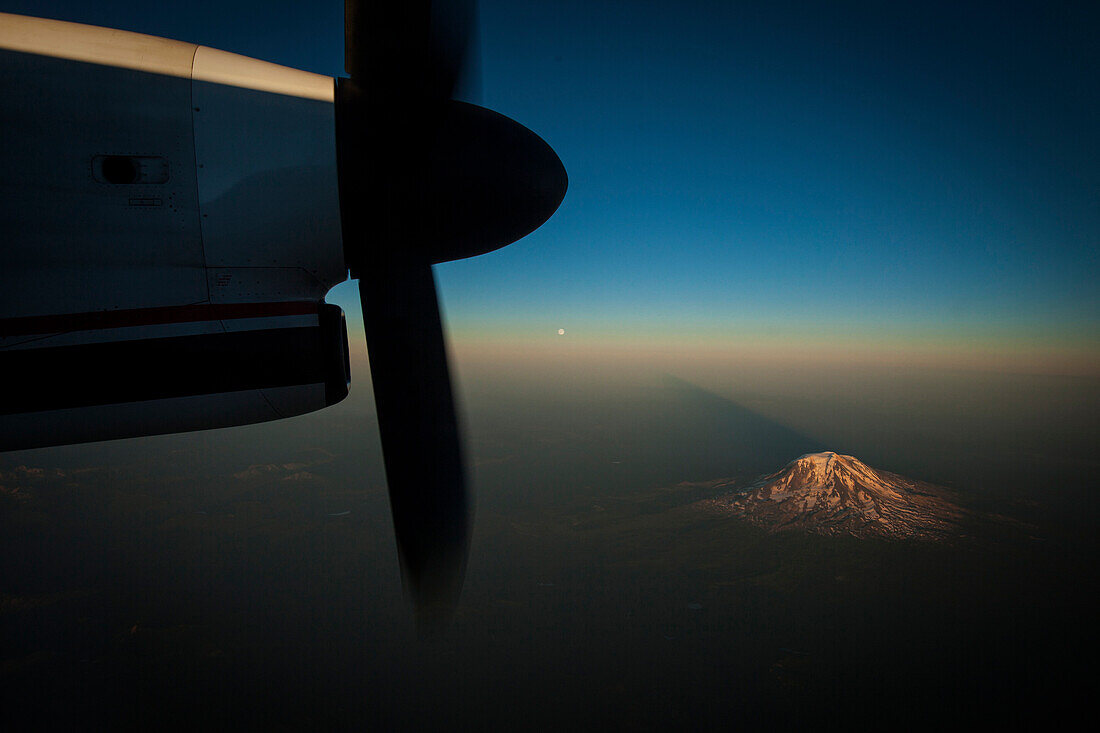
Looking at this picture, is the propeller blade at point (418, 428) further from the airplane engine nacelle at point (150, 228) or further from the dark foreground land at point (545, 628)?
the dark foreground land at point (545, 628)

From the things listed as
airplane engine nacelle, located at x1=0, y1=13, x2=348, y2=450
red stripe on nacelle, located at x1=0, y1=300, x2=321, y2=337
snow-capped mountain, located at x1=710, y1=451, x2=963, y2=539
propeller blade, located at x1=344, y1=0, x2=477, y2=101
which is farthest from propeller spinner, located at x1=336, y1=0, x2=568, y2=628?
snow-capped mountain, located at x1=710, y1=451, x2=963, y2=539

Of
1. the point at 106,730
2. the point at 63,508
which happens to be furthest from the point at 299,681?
the point at 63,508

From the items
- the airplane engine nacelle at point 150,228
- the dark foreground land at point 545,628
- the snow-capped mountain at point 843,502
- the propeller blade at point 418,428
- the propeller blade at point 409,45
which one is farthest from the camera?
the snow-capped mountain at point 843,502

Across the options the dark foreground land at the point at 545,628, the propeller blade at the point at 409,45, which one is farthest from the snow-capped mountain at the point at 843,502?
the propeller blade at the point at 409,45

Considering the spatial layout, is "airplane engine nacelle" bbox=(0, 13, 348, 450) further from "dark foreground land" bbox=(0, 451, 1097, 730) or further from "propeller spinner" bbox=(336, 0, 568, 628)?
"dark foreground land" bbox=(0, 451, 1097, 730)

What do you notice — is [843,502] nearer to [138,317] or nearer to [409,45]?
[409,45]

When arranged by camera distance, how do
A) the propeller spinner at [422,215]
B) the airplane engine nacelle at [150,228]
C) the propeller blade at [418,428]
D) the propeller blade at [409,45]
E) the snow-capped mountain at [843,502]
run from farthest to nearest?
the snow-capped mountain at [843,502] < the propeller blade at [418,428] < the propeller spinner at [422,215] < the propeller blade at [409,45] < the airplane engine nacelle at [150,228]

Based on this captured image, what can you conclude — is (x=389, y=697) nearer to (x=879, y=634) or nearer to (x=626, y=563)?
(x=626, y=563)
